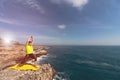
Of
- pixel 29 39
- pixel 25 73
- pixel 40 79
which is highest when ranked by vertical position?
pixel 29 39

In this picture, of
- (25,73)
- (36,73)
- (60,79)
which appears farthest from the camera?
(60,79)

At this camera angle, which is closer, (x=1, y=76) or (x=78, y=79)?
(x=1, y=76)

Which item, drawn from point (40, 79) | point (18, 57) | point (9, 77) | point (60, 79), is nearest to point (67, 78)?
point (60, 79)

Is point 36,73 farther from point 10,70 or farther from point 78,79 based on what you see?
point 78,79

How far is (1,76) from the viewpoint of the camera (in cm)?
2688

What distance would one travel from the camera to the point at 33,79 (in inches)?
1153

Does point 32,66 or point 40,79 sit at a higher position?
point 32,66

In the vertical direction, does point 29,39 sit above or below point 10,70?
above

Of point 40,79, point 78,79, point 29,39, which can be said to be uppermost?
point 29,39

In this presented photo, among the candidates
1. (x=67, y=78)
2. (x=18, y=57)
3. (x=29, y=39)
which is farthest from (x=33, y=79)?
(x=18, y=57)

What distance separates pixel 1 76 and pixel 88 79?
3406 centimetres

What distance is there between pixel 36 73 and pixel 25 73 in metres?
3.23

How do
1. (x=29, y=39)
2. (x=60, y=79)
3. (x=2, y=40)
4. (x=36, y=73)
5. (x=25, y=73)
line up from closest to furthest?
1. (x=29, y=39)
2. (x=25, y=73)
3. (x=36, y=73)
4. (x=60, y=79)
5. (x=2, y=40)

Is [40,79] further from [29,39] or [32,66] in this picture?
[29,39]
